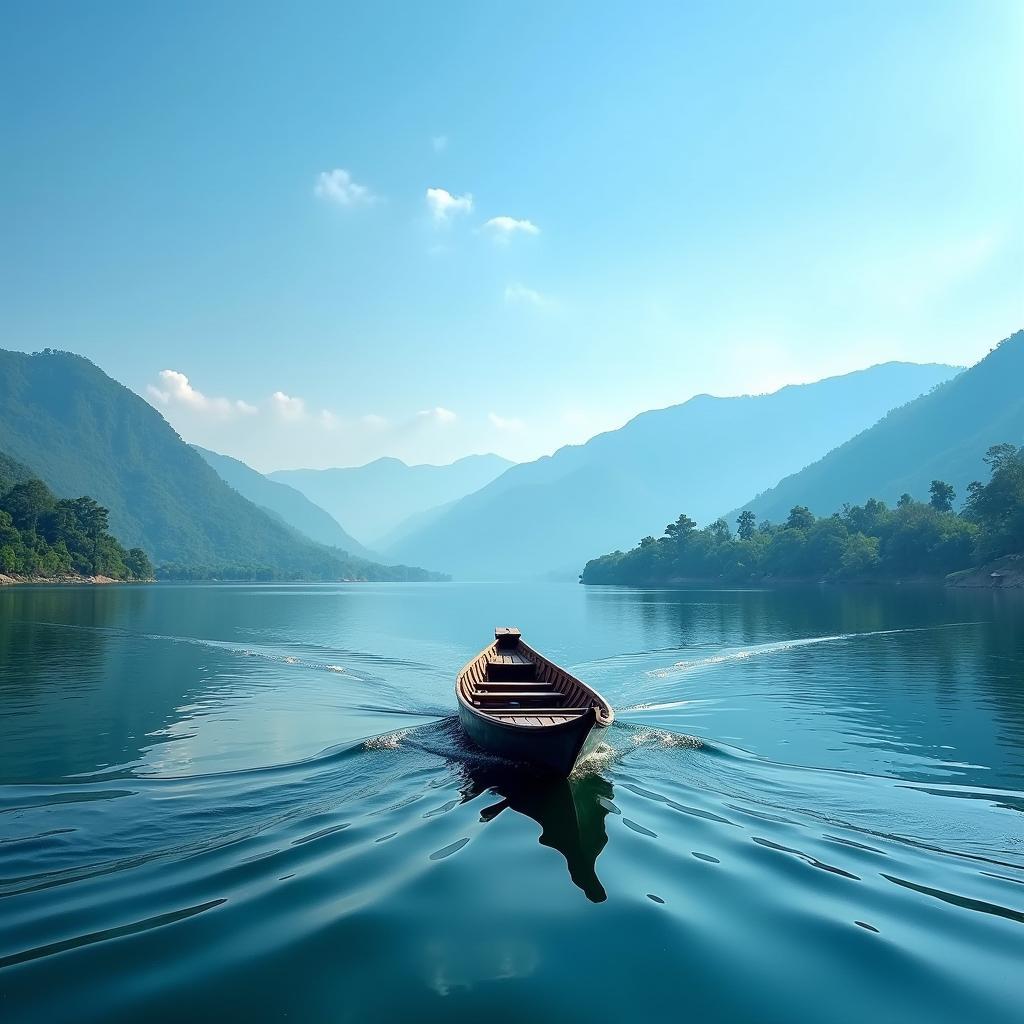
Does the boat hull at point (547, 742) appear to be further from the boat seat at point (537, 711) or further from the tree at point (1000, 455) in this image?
the tree at point (1000, 455)

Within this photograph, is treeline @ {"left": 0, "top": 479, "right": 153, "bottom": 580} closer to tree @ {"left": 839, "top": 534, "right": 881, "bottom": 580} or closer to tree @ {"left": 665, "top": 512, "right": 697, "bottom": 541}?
tree @ {"left": 665, "top": 512, "right": 697, "bottom": 541}

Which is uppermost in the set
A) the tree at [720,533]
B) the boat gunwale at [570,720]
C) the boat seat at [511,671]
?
the tree at [720,533]

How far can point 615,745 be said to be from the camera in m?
16.8

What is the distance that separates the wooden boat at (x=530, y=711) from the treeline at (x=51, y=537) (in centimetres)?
11607

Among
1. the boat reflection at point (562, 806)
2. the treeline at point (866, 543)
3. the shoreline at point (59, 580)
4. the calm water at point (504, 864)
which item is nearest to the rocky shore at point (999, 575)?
the treeline at point (866, 543)

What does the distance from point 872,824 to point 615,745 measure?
6644 mm

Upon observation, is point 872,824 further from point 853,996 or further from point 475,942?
point 475,942

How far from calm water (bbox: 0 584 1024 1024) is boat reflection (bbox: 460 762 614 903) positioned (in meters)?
0.06

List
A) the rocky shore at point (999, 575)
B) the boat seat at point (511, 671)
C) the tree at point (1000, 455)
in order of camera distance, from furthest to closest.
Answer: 1. the tree at point (1000, 455)
2. the rocky shore at point (999, 575)
3. the boat seat at point (511, 671)

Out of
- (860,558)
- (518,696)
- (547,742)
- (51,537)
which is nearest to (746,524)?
(860,558)

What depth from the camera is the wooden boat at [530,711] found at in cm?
1235

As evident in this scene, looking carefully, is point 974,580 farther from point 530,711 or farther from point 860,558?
point 530,711

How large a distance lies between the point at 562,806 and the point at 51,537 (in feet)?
470

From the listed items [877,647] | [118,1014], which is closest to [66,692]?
[118,1014]
